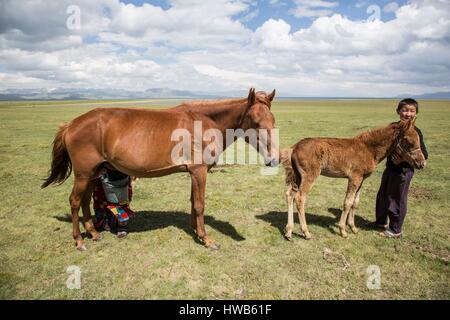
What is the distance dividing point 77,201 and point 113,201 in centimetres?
69

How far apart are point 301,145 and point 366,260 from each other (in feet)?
8.34

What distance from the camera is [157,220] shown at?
6957 mm

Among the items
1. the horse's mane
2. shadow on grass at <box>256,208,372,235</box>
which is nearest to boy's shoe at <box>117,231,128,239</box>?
the horse's mane

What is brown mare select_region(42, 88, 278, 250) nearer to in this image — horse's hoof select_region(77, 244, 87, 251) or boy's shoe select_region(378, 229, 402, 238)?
horse's hoof select_region(77, 244, 87, 251)

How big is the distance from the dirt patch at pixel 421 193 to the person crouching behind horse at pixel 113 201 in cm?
851

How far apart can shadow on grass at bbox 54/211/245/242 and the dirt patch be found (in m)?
6.24

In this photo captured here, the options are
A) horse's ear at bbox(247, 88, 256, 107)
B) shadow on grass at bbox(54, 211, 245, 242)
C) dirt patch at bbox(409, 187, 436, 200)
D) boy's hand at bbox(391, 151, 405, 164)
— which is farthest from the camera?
dirt patch at bbox(409, 187, 436, 200)

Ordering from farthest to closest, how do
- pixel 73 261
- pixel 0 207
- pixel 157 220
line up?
pixel 0 207
pixel 157 220
pixel 73 261

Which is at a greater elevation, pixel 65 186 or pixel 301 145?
pixel 301 145

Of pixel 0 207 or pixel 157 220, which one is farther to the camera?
pixel 0 207

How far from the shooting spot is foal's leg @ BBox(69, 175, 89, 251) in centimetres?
526

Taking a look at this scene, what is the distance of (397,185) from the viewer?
230 inches
